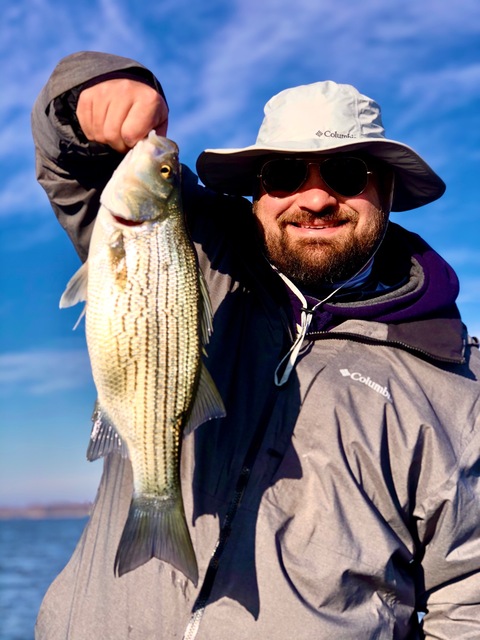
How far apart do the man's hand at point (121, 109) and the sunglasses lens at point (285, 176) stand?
51.3 inches

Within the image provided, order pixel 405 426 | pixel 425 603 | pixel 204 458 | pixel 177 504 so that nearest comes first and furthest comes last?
pixel 177 504, pixel 204 458, pixel 405 426, pixel 425 603

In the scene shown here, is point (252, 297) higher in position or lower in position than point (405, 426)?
higher

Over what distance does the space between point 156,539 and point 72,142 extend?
1710 mm

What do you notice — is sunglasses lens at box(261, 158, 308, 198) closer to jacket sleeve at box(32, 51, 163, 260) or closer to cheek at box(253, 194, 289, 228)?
cheek at box(253, 194, 289, 228)

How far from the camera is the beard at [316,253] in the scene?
175 inches

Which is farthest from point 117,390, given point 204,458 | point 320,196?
point 320,196

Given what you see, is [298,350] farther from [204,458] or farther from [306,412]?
[204,458]

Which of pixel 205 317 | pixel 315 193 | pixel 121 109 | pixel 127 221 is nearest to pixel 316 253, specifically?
pixel 315 193

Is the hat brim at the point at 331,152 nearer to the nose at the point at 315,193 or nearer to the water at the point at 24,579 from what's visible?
the nose at the point at 315,193

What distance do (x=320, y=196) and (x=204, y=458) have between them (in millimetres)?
1645

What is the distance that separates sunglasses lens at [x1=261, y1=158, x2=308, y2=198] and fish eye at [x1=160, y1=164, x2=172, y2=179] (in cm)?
124

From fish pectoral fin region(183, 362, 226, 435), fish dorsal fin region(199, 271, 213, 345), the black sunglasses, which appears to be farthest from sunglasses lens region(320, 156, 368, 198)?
fish pectoral fin region(183, 362, 226, 435)

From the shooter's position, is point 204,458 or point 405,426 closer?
point 204,458

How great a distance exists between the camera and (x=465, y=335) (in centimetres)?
454
